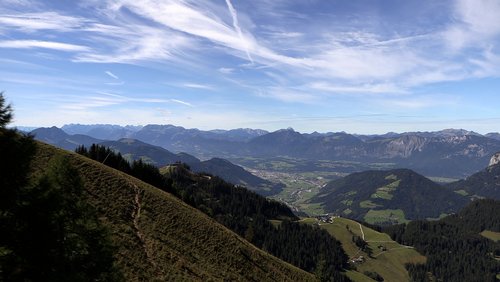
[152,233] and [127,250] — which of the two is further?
[152,233]

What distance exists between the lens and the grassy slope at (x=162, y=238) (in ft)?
176

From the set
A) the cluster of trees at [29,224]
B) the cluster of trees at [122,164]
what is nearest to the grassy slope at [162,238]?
the cluster of trees at [29,224]

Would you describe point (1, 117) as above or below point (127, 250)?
above

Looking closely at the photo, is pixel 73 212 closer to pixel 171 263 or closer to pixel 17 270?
pixel 17 270

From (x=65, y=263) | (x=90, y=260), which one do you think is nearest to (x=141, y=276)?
(x=90, y=260)

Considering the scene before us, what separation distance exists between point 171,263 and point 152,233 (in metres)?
8.40

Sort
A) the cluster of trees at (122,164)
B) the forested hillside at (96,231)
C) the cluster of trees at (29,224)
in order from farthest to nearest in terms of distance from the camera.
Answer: the cluster of trees at (122,164) < the forested hillside at (96,231) < the cluster of trees at (29,224)

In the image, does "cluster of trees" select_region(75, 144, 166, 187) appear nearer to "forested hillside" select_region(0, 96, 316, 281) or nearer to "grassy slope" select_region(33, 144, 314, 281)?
"forested hillside" select_region(0, 96, 316, 281)

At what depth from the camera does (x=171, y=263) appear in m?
56.4

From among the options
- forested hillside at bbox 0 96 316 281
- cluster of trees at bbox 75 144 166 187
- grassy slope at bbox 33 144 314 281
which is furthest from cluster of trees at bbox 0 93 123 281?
cluster of trees at bbox 75 144 166 187

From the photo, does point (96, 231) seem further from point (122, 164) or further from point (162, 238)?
point (122, 164)

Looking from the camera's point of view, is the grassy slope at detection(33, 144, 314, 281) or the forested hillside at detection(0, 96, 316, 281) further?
the grassy slope at detection(33, 144, 314, 281)

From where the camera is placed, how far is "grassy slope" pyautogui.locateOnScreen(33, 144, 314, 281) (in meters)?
53.7

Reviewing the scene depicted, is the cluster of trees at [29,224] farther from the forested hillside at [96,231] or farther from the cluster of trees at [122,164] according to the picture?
the cluster of trees at [122,164]
